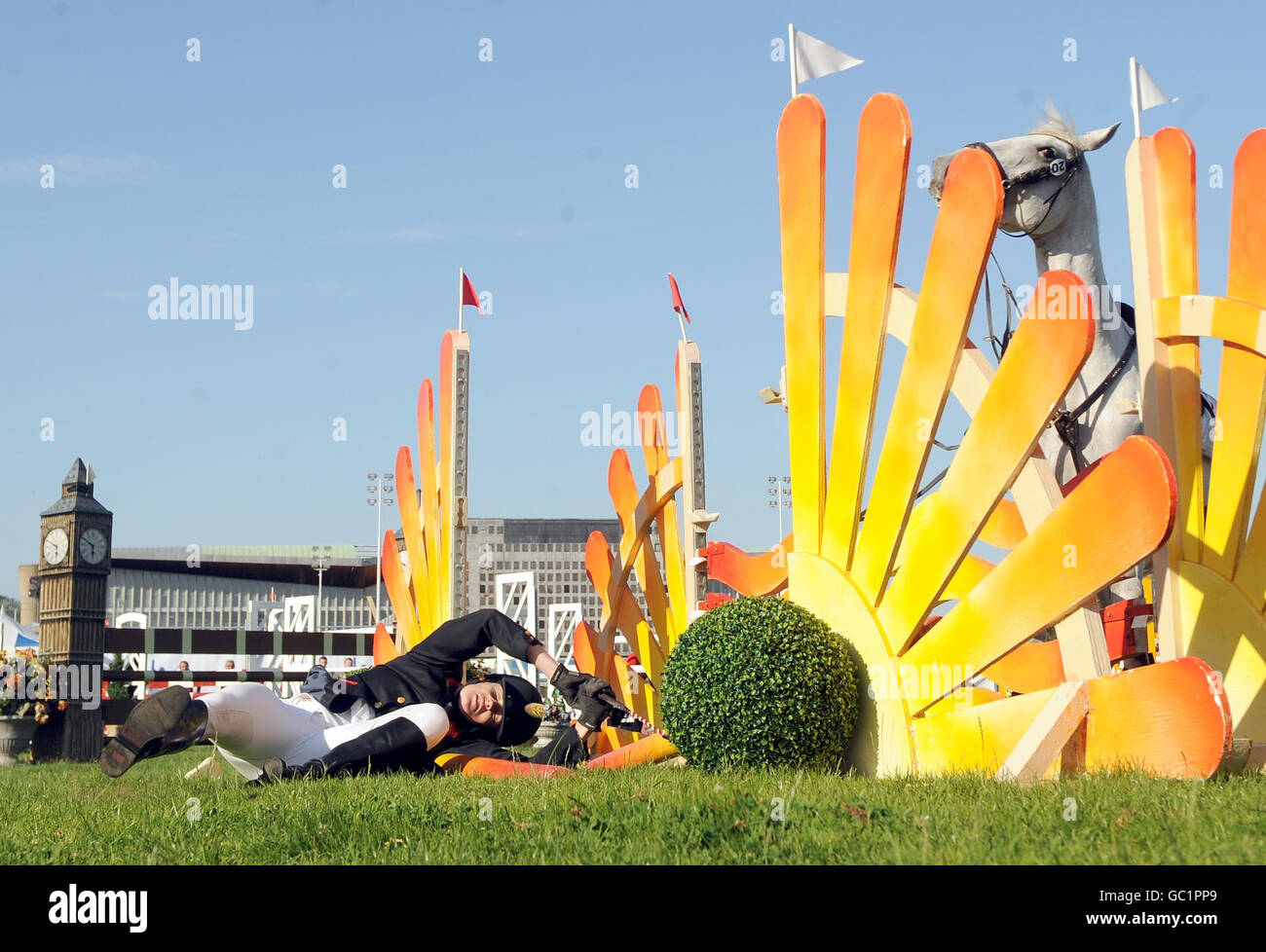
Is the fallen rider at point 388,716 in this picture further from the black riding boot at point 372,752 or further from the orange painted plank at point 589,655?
the orange painted plank at point 589,655

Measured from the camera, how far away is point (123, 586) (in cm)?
5484

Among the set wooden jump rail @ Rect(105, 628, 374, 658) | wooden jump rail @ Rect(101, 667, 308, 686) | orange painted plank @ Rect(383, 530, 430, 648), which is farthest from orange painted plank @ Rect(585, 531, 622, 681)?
wooden jump rail @ Rect(105, 628, 374, 658)

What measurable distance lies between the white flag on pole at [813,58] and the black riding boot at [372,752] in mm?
3928

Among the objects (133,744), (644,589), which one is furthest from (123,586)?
(133,744)

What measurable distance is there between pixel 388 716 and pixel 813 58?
4.10 m

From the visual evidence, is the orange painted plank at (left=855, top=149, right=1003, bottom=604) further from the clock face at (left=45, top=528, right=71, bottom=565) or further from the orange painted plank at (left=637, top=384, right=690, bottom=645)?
the clock face at (left=45, top=528, right=71, bottom=565)

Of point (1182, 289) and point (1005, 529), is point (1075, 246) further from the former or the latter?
point (1005, 529)

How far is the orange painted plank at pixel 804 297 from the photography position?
6219mm

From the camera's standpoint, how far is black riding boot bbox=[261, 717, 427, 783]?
5469mm

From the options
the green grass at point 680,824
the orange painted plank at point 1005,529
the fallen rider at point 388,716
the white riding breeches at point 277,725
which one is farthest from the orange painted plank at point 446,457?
the green grass at point 680,824

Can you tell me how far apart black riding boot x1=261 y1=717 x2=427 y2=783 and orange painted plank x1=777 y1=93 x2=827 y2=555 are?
217 cm

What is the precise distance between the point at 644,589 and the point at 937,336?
433cm

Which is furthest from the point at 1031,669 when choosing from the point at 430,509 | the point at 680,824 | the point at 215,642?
the point at 215,642

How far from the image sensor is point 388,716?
6.03 m
